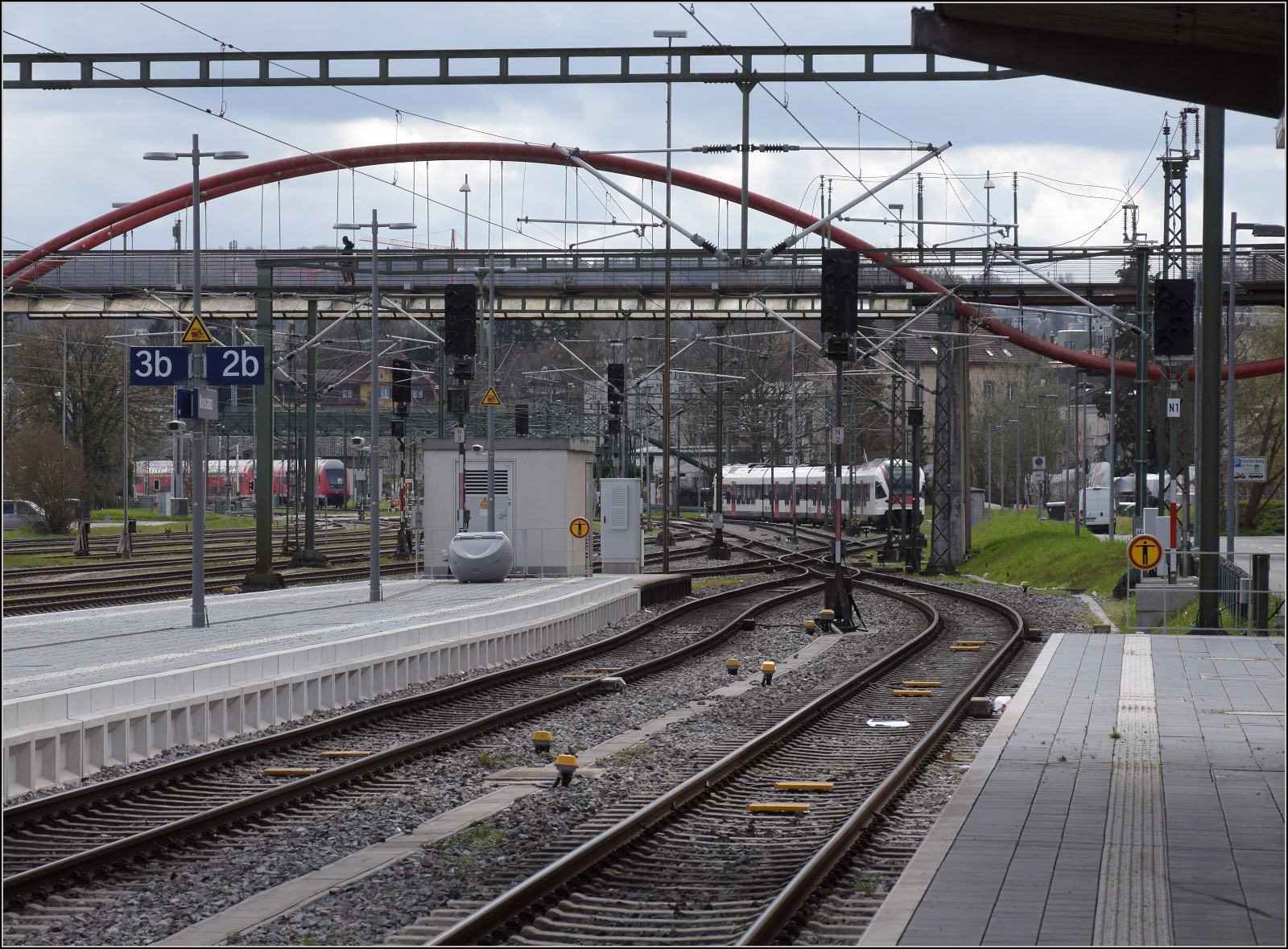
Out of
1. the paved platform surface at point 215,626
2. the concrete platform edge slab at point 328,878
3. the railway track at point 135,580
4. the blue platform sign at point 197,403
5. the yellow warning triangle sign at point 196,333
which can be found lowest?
the railway track at point 135,580

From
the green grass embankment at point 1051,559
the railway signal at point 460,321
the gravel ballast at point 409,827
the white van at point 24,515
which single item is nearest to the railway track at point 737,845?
the gravel ballast at point 409,827

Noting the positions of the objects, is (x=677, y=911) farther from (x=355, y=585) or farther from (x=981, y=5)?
(x=355, y=585)

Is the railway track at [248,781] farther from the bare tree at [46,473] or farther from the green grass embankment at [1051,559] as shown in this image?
the bare tree at [46,473]

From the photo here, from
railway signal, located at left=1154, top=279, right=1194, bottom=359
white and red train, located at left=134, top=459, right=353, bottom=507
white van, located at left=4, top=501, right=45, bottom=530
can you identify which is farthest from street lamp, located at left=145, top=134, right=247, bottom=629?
white and red train, located at left=134, top=459, right=353, bottom=507

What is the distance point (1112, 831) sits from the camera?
30.4ft

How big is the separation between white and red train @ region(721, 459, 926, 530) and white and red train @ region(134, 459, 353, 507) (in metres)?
31.6

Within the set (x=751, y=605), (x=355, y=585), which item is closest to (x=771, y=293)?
(x=751, y=605)

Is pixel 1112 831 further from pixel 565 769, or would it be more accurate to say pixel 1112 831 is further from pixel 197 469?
pixel 197 469

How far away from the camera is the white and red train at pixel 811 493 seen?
7556cm

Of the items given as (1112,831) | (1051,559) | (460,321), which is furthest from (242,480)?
(1112,831)

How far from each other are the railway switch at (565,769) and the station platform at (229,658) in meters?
3.88

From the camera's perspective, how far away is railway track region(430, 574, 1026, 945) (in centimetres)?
785

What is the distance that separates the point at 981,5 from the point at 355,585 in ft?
77.4

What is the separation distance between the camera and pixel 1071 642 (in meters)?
21.9
